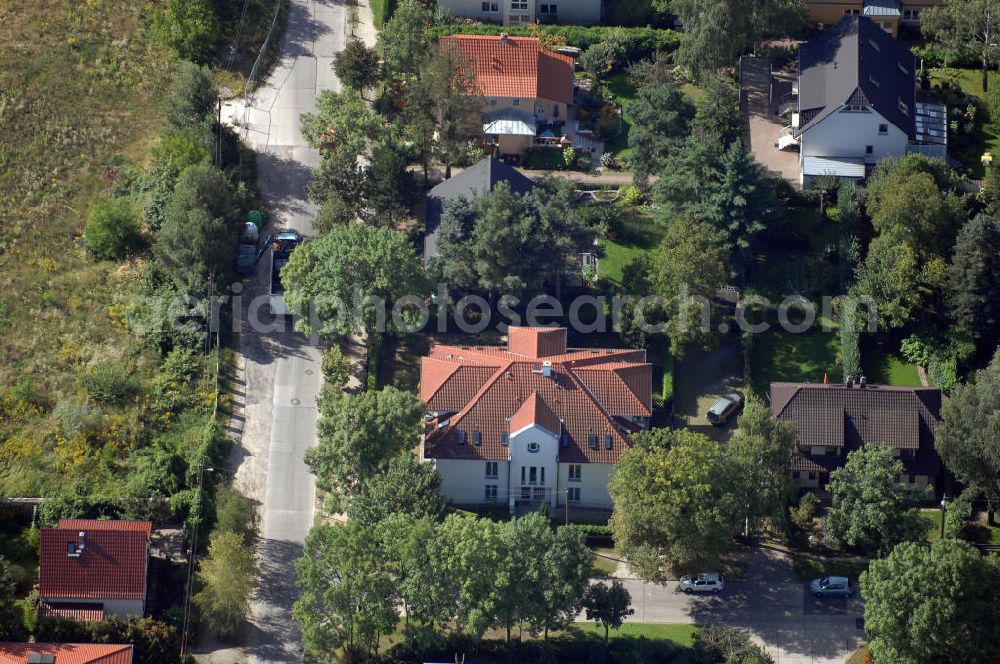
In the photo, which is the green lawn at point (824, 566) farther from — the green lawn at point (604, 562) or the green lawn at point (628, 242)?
the green lawn at point (628, 242)

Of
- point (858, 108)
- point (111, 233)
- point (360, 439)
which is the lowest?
point (360, 439)

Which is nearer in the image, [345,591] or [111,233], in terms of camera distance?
[345,591]

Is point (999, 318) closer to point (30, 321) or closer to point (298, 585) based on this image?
point (298, 585)

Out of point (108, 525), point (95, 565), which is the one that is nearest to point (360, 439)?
point (108, 525)

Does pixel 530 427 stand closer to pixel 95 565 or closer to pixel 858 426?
pixel 858 426

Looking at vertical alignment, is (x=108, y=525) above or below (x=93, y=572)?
above

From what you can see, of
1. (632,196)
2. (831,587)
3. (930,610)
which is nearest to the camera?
(930,610)
